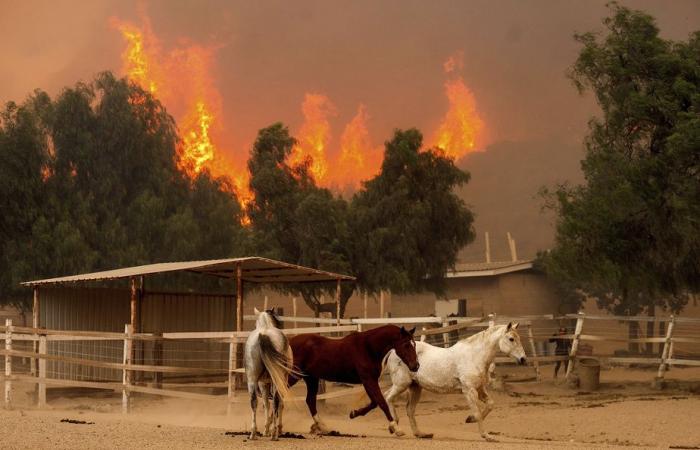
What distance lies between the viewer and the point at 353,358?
13984mm

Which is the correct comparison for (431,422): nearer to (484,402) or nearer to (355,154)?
(484,402)

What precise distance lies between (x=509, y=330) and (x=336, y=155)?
40658 millimetres

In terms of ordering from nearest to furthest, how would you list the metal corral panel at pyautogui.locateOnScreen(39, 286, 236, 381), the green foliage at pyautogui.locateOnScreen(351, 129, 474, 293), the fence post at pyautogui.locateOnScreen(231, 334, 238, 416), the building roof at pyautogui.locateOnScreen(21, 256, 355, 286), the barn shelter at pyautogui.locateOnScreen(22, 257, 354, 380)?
the fence post at pyautogui.locateOnScreen(231, 334, 238, 416) < the building roof at pyautogui.locateOnScreen(21, 256, 355, 286) < the barn shelter at pyautogui.locateOnScreen(22, 257, 354, 380) < the metal corral panel at pyautogui.locateOnScreen(39, 286, 236, 381) < the green foliage at pyautogui.locateOnScreen(351, 129, 474, 293)

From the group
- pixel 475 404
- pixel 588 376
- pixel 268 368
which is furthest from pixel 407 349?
pixel 588 376

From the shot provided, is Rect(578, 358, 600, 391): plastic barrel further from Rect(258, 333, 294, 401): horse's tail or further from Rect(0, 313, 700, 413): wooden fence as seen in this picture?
Rect(258, 333, 294, 401): horse's tail

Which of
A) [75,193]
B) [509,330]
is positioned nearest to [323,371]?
[509,330]

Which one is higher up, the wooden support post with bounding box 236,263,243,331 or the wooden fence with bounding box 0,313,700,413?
the wooden support post with bounding box 236,263,243,331

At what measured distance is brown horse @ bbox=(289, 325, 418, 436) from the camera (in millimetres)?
13555

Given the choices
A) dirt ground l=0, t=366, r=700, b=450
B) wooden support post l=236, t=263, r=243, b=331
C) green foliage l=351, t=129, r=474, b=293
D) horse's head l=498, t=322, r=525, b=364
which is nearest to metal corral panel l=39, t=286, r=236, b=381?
dirt ground l=0, t=366, r=700, b=450

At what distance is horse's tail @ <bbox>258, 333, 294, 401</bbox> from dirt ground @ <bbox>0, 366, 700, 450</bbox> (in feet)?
2.40

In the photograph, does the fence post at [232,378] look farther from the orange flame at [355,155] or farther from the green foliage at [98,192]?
the orange flame at [355,155]

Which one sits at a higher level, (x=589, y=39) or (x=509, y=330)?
(x=589, y=39)

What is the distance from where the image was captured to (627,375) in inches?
1024

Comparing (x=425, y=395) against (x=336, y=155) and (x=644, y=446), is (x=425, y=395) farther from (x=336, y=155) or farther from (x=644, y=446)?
(x=336, y=155)
